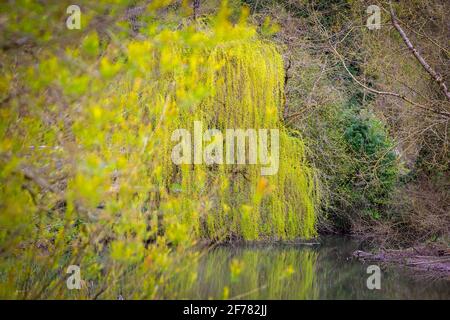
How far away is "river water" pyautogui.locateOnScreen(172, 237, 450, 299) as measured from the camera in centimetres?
675

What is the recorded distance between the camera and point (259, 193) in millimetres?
3354

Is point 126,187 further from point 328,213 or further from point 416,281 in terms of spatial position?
point 328,213
